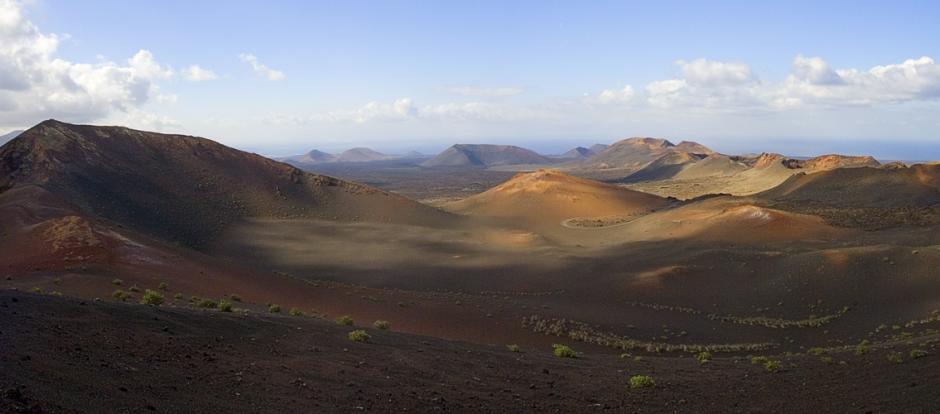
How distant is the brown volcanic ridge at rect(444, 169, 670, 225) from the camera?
67562 millimetres

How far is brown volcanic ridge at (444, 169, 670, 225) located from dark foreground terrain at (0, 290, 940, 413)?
50.5 meters

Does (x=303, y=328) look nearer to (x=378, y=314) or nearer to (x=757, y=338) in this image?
Result: (x=378, y=314)

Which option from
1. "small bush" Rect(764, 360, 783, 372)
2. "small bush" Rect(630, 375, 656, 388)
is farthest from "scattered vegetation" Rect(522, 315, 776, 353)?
"small bush" Rect(630, 375, 656, 388)

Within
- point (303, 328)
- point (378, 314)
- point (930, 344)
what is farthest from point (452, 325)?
point (930, 344)

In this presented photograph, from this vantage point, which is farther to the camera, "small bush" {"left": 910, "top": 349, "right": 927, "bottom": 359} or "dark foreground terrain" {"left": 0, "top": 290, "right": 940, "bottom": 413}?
"small bush" {"left": 910, "top": 349, "right": 927, "bottom": 359}

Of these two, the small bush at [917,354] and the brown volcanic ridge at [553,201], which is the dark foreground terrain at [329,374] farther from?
the brown volcanic ridge at [553,201]

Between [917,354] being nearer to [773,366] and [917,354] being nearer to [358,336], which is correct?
[773,366]

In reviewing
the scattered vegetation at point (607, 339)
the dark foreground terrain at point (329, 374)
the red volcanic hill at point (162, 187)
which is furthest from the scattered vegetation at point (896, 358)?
the red volcanic hill at point (162, 187)

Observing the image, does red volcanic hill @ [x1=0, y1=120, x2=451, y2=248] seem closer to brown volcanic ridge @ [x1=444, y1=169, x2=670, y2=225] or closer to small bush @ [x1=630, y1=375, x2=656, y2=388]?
brown volcanic ridge @ [x1=444, y1=169, x2=670, y2=225]

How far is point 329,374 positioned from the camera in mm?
10516

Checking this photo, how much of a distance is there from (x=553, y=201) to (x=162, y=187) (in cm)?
3951

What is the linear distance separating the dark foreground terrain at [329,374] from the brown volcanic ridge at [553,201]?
50510 mm

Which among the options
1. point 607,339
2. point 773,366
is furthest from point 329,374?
point 607,339

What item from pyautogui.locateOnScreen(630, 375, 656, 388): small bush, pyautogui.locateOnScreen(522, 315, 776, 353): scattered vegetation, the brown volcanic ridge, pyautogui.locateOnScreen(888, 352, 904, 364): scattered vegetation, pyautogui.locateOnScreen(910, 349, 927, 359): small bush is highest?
the brown volcanic ridge
